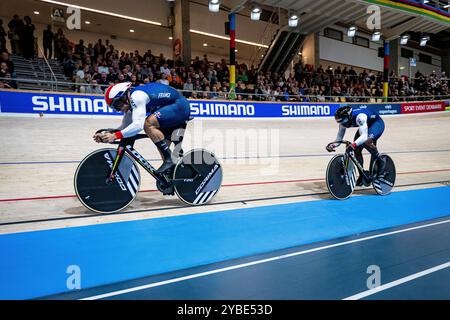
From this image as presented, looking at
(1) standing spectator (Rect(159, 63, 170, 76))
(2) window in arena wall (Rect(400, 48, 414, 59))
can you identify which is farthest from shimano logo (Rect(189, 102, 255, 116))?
(2) window in arena wall (Rect(400, 48, 414, 59))

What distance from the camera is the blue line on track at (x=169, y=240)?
1.93 m

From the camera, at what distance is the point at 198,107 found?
34.9 feet

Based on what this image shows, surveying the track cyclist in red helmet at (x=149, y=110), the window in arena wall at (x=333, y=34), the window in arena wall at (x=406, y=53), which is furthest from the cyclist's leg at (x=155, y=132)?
the window in arena wall at (x=406, y=53)

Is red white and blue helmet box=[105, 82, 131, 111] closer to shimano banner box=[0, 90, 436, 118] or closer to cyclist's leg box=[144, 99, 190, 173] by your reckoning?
cyclist's leg box=[144, 99, 190, 173]

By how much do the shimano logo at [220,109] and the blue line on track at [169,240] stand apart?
7.50m

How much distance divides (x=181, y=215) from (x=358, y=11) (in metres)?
15.1

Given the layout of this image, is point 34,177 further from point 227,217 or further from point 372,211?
point 372,211

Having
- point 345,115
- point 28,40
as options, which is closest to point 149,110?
point 345,115

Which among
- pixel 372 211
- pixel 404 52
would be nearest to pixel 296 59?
pixel 404 52

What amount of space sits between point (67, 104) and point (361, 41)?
1937 centimetres

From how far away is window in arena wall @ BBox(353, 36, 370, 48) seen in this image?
20.8 m

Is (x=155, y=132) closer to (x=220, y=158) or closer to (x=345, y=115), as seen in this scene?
(x=345, y=115)

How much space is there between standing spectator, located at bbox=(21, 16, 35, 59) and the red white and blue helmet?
27.4 feet

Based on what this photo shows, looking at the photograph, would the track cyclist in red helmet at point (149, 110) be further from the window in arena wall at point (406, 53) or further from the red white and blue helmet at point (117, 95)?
the window in arena wall at point (406, 53)
